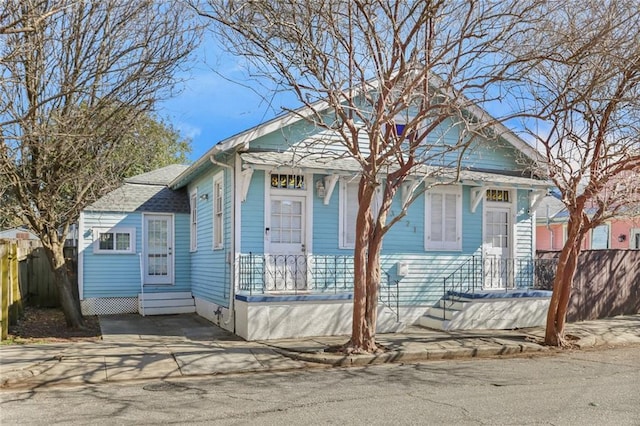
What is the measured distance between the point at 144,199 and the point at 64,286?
4524mm

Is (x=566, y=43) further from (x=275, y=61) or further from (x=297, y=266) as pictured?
(x=297, y=266)

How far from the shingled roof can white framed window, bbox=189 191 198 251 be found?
0.83 ft

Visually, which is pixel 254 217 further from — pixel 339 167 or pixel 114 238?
pixel 114 238

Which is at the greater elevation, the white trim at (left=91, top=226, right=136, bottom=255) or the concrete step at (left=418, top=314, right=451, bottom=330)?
the white trim at (left=91, top=226, right=136, bottom=255)

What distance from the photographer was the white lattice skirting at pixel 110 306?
14914 mm

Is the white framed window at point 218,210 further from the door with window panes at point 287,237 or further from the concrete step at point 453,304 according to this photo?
the concrete step at point 453,304

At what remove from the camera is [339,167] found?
1203 cm

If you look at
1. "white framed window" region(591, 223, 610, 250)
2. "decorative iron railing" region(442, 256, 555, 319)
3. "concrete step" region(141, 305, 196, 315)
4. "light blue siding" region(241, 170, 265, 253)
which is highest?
"light blue siding" region(241, 170, 265, 253)

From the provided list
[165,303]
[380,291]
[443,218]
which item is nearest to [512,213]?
[443,218]

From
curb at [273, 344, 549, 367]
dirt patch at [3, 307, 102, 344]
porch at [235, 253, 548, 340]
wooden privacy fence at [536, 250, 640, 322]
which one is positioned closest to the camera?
curb at [273, 344, 549, 367]

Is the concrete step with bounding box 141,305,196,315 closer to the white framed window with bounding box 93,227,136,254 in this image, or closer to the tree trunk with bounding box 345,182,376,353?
the white framed window with bounding box 93,227,136,254

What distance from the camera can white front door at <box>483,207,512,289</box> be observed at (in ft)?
46.1

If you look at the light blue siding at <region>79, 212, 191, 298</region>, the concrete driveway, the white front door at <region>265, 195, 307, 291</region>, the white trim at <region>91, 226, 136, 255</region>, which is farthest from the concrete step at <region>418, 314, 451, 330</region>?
the white trim at <region>91, 226, 136, 255</region>

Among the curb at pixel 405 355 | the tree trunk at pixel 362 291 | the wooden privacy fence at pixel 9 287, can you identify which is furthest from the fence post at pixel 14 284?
the tree trunk at pixel 362 291
